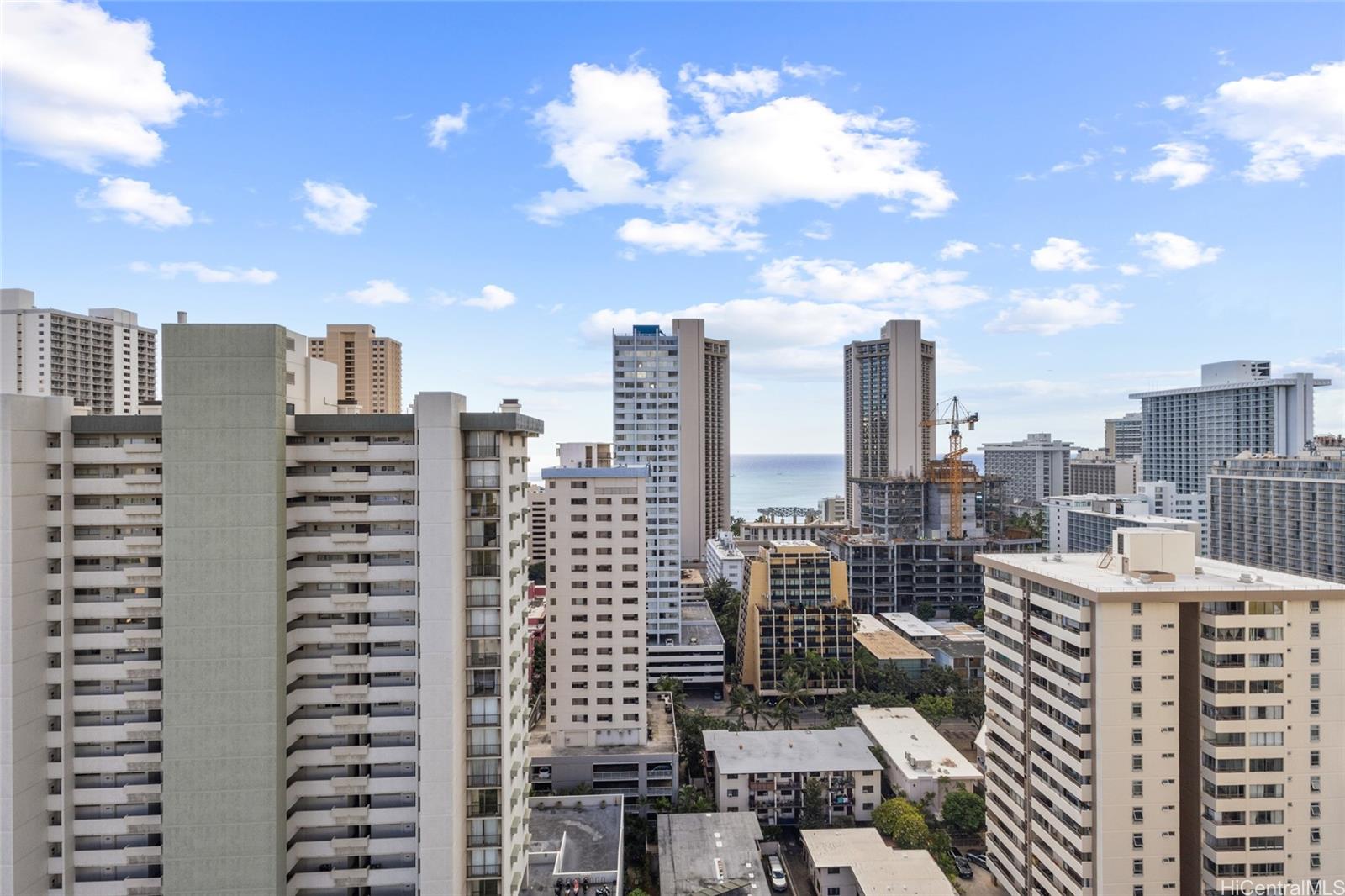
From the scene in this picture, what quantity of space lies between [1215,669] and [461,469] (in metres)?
19.7

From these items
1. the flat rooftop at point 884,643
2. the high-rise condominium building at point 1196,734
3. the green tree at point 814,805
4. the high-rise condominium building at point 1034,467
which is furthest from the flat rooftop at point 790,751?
the high-rise condominium building at point 1034,467

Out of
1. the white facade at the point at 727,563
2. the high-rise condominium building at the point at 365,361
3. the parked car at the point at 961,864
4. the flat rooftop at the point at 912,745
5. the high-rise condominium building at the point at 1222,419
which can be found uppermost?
the high-rise condominium building at the point at 365,361

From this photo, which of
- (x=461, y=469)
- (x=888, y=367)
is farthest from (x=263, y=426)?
(x=888, y=367)

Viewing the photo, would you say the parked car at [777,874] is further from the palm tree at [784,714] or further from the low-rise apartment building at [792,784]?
the palm tree at [784,714]

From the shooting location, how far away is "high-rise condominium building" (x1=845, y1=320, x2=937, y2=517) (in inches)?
3927

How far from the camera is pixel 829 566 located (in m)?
48.8

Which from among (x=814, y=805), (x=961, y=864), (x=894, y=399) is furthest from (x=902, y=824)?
(x=894, y=399)

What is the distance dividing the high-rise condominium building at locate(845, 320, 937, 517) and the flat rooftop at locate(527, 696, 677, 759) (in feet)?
223

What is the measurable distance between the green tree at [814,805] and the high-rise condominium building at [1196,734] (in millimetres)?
11958

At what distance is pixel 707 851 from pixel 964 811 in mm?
11276

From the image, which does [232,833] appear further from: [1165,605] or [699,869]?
[1165,605]

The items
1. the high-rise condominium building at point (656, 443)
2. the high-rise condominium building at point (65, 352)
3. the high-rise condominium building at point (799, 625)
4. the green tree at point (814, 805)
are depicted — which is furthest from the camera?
the high-rise condominium building at point (65, 352)

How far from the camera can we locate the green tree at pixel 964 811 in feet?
95.9

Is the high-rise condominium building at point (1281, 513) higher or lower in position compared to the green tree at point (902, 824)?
higher
